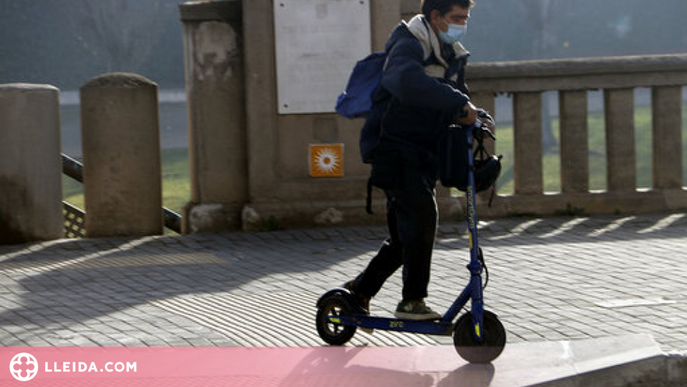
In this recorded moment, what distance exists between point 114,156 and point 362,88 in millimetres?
4753

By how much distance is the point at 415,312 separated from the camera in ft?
18.1

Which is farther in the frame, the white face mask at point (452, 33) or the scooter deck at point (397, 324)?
the white face mask at point (452, 33)

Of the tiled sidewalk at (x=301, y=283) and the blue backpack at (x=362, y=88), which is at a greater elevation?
the blue backpack at (x=362, y=88)

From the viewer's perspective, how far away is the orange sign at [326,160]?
10250 millimetres

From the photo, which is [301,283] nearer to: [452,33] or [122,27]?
[452,33]

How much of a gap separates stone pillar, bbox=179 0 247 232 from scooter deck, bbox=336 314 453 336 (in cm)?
465

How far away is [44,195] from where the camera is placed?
392 inches

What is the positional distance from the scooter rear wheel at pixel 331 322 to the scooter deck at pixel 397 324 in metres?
0.05

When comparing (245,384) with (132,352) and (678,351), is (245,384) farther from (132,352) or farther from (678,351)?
(678,351)

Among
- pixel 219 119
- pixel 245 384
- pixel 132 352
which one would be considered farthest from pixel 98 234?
pixel 245 384

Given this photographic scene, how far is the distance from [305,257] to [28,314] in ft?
8.50

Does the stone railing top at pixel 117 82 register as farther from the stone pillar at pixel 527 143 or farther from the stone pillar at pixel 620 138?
the stone pillar at pixel 620 138

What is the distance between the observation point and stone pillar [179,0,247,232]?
1022cm

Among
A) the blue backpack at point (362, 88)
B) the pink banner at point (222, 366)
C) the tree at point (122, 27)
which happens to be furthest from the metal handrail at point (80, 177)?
the tree at point (122, 27)
